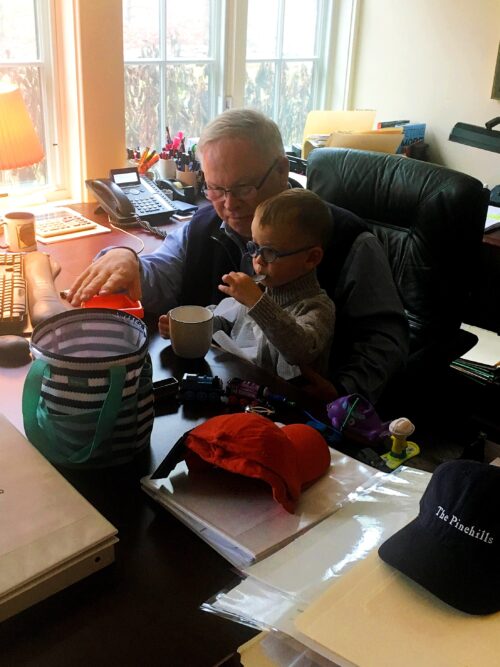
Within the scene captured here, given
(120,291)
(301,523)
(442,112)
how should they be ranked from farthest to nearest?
1. (442,112)
2. (120,291)
3. (301,523)

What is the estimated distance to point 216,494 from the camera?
86cm

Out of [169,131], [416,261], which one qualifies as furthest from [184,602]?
[169,131]

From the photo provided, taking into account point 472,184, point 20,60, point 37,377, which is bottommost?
point 37,377

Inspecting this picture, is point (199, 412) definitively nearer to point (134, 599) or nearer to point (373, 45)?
point (134, 599)

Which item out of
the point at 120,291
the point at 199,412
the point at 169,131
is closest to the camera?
the point at 199,412

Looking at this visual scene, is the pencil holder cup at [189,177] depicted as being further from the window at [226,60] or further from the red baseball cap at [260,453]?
the red baseball cap at [260,453]

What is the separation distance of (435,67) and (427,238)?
2.27m

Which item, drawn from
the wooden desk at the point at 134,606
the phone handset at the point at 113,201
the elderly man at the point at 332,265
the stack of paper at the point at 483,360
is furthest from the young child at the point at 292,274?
the stack of paper at the point at 483,360

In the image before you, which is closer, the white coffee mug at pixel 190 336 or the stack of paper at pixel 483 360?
the white coffee mug at pixel 190 336

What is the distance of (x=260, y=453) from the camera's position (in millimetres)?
818

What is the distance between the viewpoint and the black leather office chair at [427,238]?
1726 mm

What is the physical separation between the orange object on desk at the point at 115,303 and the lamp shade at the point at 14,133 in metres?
0.76

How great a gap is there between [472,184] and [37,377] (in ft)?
4.17

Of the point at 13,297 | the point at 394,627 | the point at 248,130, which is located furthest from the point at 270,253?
the point at 394,627
